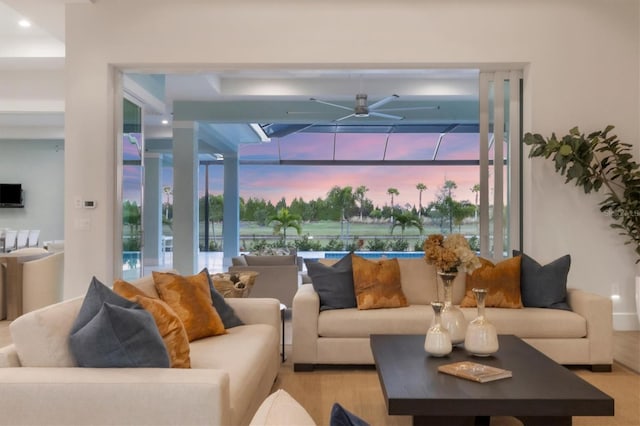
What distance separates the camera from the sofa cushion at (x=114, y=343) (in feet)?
7.01

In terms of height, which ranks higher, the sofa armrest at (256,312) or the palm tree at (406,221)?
the palm tree at (406,221)

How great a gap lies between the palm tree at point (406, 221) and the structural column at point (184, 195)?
588cm

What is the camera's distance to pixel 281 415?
3.60 feet

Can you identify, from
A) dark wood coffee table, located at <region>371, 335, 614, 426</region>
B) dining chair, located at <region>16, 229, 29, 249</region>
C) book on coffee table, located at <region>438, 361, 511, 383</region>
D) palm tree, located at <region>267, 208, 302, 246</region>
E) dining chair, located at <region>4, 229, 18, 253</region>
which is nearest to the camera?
dark wood coffee table, located at <region>371, 335, 614, 426</region>

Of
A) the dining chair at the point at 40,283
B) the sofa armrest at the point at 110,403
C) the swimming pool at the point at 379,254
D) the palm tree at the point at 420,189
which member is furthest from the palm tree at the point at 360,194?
the sofa armrest at the point at 110,403

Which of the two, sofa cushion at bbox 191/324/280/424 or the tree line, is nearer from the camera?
sofa cushion at bbox 191/324/280/424

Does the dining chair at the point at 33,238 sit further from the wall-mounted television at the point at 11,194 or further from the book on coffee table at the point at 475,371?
the book on coffee table at the point at 475,371

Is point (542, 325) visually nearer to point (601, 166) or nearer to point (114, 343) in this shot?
point (601, 166)

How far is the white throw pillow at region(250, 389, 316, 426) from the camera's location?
3.51ft

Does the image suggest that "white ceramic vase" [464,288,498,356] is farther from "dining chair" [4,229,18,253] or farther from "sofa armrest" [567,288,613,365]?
"dining chair" [4,229,18,253]

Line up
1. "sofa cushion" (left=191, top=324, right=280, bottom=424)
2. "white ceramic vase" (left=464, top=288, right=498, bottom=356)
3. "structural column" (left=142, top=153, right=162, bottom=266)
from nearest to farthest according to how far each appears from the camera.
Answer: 1. "sofa cushion" (left=191, top=324, right=280, bottom=424)
2. "white ceramic vase" (left=464, top=288, right=498, bottom=356)
3. "structural column" (left=142, top=153, right=162, bottom=266)

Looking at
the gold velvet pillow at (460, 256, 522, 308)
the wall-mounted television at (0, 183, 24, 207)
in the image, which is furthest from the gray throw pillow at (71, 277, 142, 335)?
the wall-mounted television at (0, 183, 24, 207)

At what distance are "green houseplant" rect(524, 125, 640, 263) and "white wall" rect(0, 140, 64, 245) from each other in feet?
37.5

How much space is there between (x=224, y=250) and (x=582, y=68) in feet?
30.3
